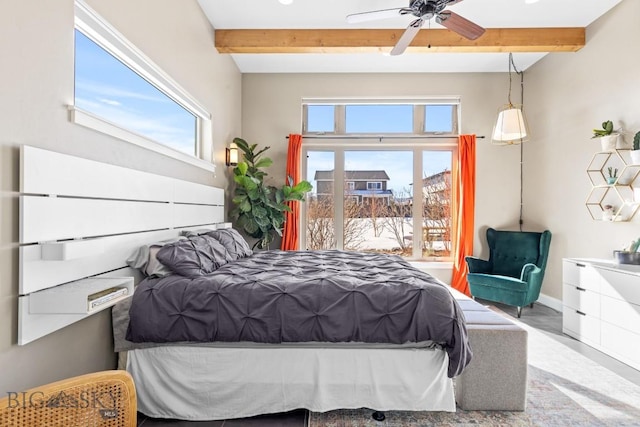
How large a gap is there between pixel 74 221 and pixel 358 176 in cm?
372

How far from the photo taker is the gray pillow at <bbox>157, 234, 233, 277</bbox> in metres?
2.03

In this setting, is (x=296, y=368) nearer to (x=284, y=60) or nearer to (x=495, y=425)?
(x=495, y=425)

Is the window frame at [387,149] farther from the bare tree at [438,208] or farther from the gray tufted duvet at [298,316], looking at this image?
the gray tufted duvet at [298,316]

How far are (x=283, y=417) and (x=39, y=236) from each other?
1.53 meters

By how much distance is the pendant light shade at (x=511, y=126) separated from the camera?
3.96m

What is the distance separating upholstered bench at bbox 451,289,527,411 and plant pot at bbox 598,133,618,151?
7.65ft

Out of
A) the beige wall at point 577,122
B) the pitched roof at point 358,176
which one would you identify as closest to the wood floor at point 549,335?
the beige wall at point 577,122

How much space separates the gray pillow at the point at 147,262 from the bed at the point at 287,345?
151 millimetres

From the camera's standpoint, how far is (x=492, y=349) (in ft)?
6.36

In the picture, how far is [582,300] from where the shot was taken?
303cm

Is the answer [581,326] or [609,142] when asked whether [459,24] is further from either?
[581,326]

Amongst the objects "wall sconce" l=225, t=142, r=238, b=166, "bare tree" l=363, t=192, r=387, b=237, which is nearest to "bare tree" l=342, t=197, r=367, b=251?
"bare tree" l=363, t=192, r=387, b=237

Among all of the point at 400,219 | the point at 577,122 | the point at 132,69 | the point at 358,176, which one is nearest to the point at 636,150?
the point at 577,122

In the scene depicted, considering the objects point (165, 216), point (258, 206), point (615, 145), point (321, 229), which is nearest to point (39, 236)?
point (165, 216)
